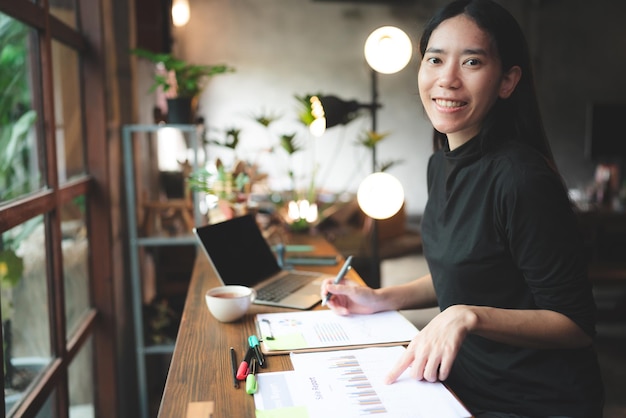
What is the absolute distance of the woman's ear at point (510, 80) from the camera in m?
1.11

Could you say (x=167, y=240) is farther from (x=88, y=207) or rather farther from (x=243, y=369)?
(x=243, y=369)

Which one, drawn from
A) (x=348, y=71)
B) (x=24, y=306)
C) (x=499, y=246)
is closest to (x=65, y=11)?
(x=24, y=306)

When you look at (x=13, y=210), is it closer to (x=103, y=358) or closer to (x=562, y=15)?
(x=103, y=358)

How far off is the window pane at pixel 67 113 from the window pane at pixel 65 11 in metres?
0.10

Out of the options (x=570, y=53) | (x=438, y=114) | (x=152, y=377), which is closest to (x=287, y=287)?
(x=438, y=114)

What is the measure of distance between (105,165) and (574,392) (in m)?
2.01

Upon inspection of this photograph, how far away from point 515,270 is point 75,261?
1727mm

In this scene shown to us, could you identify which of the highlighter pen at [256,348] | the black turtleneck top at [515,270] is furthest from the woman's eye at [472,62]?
the highlighter pen at [256,348]

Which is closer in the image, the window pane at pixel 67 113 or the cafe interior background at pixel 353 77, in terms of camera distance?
the window pane at pixel 67 113

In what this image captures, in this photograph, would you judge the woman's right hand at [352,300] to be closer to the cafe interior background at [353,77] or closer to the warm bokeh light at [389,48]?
the warm bokeh light at [389,48]

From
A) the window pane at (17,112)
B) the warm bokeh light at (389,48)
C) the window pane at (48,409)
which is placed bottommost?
the window pane at (48,409)

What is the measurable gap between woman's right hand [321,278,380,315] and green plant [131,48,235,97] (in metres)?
1.39

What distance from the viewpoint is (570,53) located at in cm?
673

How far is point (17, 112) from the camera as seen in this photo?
63.9 inches
